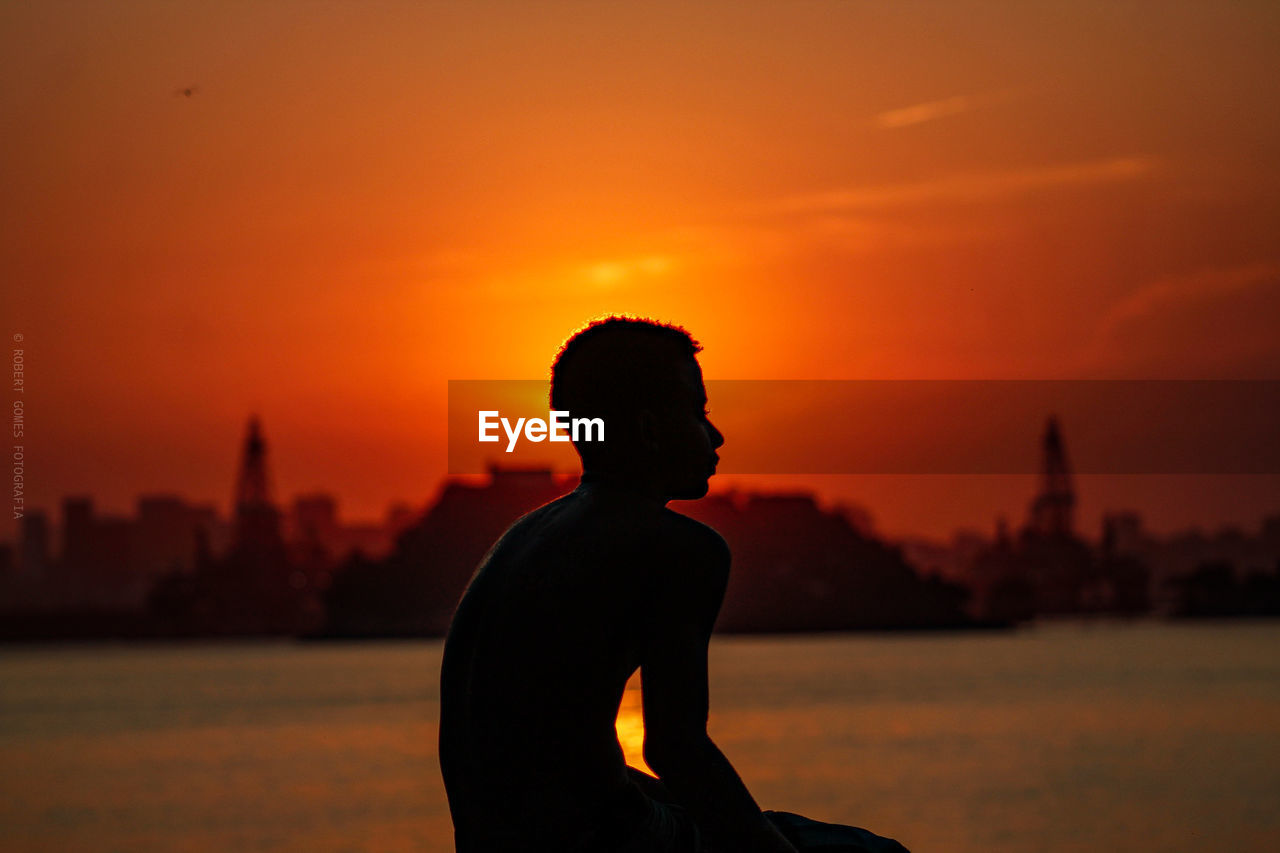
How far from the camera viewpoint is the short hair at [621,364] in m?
3.77

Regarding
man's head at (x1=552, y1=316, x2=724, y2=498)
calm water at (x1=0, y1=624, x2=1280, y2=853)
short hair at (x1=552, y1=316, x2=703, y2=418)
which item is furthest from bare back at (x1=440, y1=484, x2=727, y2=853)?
calm water at (x1=0, y1=624, x2=1280, y2=853)

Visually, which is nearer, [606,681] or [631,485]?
[606,681]

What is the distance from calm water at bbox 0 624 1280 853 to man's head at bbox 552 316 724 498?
33.0 meters

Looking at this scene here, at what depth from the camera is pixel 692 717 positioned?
3574 mm

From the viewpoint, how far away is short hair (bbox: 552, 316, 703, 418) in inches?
148

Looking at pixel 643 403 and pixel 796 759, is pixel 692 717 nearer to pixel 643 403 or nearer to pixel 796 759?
pixel 643 403

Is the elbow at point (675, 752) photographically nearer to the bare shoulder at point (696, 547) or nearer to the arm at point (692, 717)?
the arm at point (692, 717)

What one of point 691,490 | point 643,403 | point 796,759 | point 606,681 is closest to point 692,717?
point 606,681

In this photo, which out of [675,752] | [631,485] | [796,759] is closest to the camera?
[675,752]

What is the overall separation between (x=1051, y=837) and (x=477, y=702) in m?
37.8

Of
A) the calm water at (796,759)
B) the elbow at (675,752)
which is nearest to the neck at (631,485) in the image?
the elbow at (675,752)

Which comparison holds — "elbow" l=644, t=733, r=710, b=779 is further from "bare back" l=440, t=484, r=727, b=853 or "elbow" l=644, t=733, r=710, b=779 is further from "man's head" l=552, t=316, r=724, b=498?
"man's head" l=552, t=316, r=724, b=498

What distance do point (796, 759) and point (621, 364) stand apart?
5244 centimetres

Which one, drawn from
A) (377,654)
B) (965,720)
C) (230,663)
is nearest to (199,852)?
(965,720)
